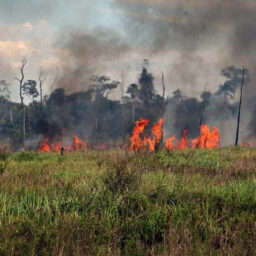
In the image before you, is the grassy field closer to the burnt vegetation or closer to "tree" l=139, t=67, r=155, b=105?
the burnt vegetation

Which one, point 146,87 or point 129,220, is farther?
point 146,87

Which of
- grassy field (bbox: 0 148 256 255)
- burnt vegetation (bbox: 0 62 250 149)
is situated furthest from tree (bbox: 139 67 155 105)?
grassy field (bbox: 0 148 256 255)

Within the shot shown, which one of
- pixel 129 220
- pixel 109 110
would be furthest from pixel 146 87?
pixel 129 220

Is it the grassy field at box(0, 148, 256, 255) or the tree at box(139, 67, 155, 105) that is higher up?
the tree at box(139, 67, 155, 105)

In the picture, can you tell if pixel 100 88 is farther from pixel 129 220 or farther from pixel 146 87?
pixel 129 220

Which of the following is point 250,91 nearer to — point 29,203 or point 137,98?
point 137,98

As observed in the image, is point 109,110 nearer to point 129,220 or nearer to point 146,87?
point 146,87

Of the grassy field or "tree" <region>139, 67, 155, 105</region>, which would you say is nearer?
the grassy field

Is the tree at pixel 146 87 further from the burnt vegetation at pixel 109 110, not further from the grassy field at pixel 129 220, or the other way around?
the grassy field at pixel 129 220

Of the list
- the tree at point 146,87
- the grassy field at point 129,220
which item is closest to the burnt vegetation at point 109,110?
the tree at point 146,87

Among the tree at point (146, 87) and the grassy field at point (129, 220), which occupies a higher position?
the tree at point (146, 87)

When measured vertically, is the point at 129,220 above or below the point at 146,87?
below

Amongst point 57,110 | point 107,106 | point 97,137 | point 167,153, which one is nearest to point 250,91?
point 107,106

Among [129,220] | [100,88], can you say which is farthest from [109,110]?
[129,220]
